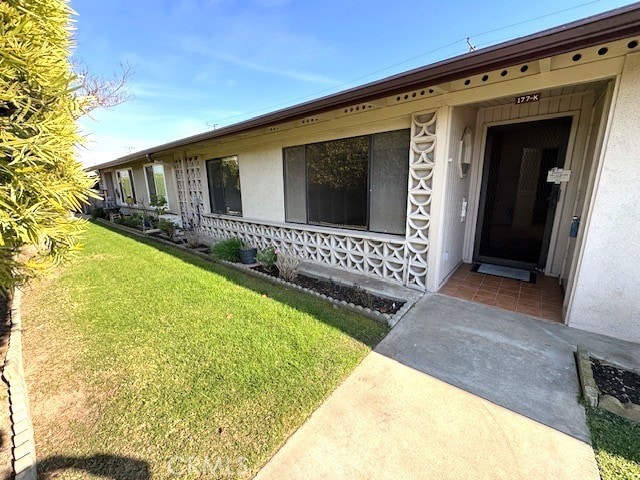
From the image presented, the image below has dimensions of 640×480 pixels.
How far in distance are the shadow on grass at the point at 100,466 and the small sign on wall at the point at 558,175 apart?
6.30 metres

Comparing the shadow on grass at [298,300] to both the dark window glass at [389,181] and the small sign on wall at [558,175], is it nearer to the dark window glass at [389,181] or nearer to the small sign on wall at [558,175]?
the dark window glass at [389,181]

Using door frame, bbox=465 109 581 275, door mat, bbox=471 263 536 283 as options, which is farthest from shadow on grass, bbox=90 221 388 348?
door frame, bbox=465 109 581 275

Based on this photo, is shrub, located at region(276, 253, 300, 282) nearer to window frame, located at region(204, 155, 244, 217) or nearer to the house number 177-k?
window frame, located at region(204, 155, 244, 217)

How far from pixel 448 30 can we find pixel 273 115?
8.26 m

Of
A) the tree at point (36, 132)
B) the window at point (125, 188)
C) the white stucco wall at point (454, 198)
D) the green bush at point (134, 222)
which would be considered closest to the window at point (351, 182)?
the white stucco wall at point (454, 198)

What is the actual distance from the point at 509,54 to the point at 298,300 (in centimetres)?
379

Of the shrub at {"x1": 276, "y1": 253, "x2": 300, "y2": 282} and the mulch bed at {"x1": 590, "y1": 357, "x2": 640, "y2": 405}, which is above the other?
the shrub at {"x1": 276, "y1": 253, "x2": 300, "y2": 282}

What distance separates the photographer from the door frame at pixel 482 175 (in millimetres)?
4336

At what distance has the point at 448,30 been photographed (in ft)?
30.0

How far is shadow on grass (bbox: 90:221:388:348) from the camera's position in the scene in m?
3.27

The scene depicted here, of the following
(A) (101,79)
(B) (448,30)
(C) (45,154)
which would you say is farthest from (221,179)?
(A) (101,79)

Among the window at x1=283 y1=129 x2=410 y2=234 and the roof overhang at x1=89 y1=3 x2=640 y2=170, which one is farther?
the window at x1=283 y1=129 x2=410 y2=234

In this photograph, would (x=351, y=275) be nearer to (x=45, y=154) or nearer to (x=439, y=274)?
(x=439, y=274)

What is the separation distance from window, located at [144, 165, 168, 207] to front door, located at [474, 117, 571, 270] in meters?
10.5
